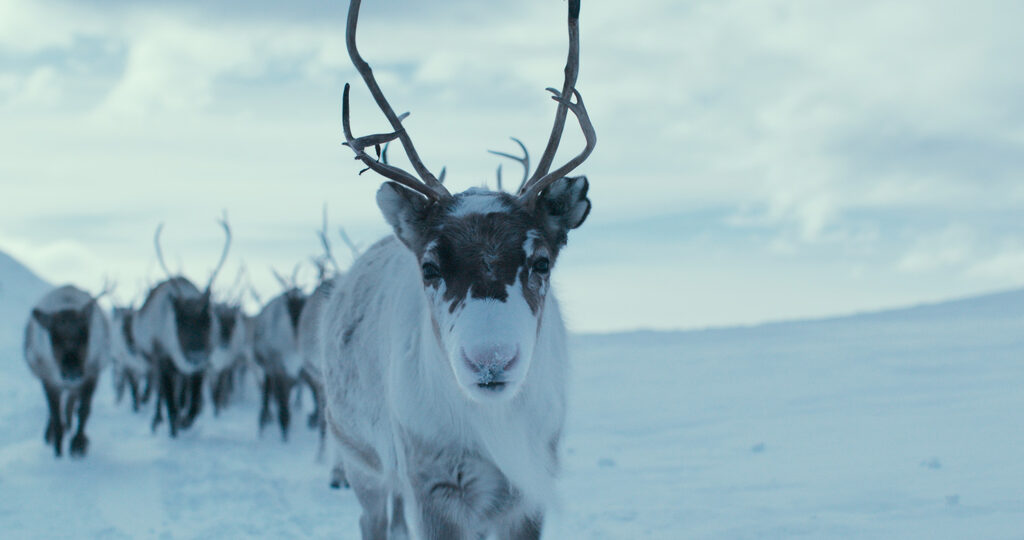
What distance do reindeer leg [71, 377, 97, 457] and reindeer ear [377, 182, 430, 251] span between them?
7.47 metres

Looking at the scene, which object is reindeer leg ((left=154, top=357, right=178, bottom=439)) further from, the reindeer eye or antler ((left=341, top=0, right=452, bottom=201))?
the reindeer eye

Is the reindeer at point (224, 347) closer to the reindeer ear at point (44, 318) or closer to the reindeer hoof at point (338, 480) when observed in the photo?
the reindeer ear at point (44, 318)

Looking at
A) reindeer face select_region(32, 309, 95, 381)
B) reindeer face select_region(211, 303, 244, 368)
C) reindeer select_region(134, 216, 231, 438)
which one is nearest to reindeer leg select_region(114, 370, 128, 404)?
reindeer face select_region(211, 303, 244, 368)

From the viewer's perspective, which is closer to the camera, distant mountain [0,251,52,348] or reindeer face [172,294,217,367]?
reindeer face [172,294,217,367]

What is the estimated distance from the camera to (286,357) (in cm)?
1223

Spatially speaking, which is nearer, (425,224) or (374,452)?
(425,224)

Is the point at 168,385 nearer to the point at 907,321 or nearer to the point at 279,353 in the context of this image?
the point at 279,353

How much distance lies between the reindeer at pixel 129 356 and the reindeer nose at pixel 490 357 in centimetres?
1248

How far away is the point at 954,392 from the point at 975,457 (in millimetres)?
2569

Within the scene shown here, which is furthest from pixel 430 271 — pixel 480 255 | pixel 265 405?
pixel 265 405

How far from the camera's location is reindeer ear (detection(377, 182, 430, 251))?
382cm

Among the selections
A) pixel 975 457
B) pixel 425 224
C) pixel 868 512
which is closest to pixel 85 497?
pixel 425 224

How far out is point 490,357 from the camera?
314 cm

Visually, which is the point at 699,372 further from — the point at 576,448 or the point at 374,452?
the point at 374,452
